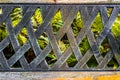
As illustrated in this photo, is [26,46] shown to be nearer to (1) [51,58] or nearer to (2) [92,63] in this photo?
(1) [51,58]

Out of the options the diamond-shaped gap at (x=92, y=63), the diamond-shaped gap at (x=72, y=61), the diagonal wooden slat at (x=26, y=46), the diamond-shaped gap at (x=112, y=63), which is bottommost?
the diamond-shaped gap at (x=112, y=63)

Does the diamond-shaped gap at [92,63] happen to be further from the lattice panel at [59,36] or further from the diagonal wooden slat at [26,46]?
the diagonal wooden slat at [26,46]

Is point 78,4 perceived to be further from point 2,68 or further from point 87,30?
point 2,68

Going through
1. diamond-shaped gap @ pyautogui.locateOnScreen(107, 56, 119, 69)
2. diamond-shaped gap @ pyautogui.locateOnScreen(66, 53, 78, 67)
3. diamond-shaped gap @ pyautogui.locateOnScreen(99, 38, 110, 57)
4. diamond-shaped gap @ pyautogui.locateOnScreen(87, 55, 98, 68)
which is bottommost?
diamond-shaped gap @ pyautogui.locateOnScreen(107, 56, 119, 69)

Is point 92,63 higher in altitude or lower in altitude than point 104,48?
lower

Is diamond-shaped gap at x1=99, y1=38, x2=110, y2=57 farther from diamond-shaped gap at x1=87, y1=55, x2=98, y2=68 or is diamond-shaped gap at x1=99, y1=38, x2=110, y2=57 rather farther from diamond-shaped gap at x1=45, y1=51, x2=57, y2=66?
diamond-shaped gap at x1=45, y1=51, x2=57, y2=66

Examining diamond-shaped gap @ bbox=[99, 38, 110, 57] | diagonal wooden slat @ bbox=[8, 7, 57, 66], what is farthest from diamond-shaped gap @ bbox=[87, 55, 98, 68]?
diagonal wooden slat @ bbox=[8, 7, 57, 66]

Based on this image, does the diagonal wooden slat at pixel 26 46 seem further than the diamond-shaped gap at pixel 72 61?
No

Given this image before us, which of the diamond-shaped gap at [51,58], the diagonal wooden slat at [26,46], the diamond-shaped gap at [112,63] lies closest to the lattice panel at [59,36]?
the diagonal wooden slat at [26,46]

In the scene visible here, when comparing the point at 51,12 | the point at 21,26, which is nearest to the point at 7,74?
the point at 21,26

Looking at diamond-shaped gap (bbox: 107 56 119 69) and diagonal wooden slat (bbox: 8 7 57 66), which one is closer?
diagonal wooden slat (bbox: 8 7 57 66)

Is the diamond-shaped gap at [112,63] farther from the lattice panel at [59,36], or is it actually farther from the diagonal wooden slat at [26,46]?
the diagonal wooden slat at [26,46]

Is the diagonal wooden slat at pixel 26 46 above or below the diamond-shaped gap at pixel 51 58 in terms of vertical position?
above

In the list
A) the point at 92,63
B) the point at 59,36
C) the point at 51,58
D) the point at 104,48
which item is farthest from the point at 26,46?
the point at 104,48
